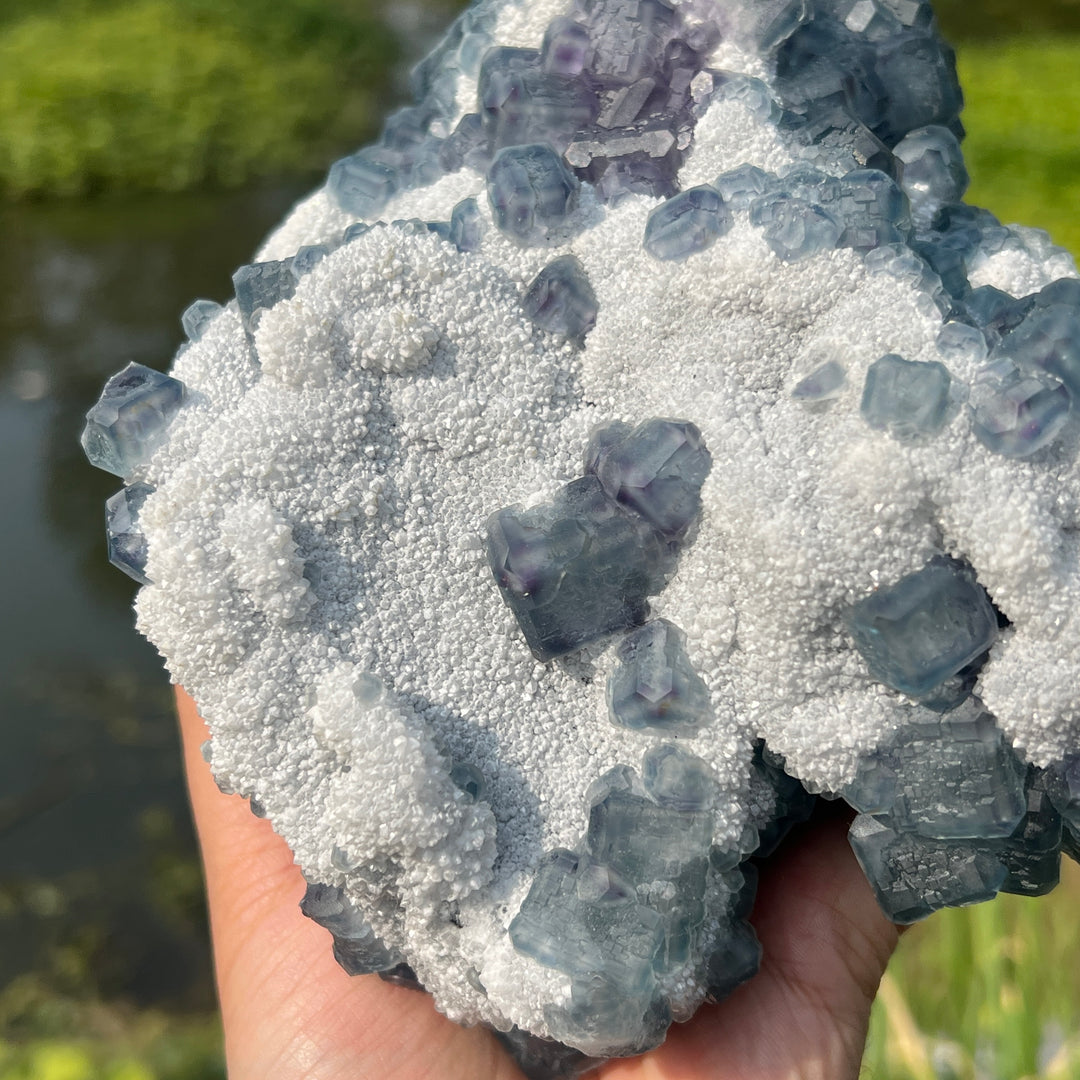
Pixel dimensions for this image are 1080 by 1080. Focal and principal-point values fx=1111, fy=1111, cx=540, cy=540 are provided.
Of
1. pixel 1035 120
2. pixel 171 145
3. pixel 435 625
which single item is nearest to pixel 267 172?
pixel 171 145

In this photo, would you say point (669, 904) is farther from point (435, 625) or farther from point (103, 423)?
point (103, 423)

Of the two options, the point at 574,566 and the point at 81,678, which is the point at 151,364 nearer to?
the point at 81,678

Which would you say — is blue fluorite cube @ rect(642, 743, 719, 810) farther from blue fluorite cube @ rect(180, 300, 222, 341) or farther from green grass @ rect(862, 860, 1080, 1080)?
green grass @ rect(862, 860, 1080, 1080)

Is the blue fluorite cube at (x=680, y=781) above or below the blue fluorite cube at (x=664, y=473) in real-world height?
below

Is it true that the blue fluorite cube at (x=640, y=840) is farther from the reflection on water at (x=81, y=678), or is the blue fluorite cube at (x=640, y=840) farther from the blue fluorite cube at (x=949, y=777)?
the reflection on water at (x=81, y=678)

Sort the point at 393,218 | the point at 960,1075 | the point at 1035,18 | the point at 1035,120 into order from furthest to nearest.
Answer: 1. the point at 1035,18
2. the point at 1035,120
3. the point at 960,1075
4. the point at 393,218

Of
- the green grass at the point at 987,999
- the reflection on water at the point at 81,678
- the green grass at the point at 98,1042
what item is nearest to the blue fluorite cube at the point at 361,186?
the green grass at the point at 987,999

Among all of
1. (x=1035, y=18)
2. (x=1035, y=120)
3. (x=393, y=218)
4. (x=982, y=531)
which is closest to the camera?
(x=982, y=531)
